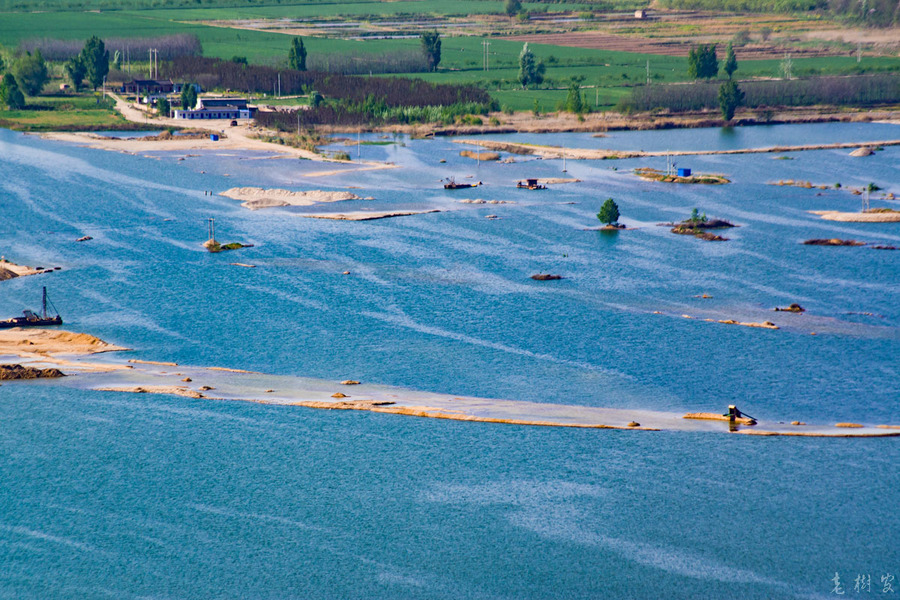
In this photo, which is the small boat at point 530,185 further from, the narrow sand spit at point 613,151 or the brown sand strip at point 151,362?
the brown sand strip at point 151,362

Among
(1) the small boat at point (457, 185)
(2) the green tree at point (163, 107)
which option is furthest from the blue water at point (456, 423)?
(2) the green tree at point (163, 107)

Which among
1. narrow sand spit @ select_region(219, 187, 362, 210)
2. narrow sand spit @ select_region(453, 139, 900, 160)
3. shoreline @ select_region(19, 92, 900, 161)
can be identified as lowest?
narrow sand spit @ select_region(219, 187, 362, 210)

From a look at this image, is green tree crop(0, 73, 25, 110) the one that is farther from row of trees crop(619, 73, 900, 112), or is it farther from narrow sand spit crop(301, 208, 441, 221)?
narrow sand spit crop(301, 208, 441, 221)

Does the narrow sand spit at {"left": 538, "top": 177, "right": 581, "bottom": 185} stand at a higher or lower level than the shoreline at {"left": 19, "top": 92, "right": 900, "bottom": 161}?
lower

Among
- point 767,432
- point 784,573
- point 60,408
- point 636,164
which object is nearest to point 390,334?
point 60,408

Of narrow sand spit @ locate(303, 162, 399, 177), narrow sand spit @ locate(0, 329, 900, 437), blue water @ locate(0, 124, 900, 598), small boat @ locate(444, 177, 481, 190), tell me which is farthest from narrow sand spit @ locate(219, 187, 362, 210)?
narrow sand spit @ locate(0, 329, 900, 437)

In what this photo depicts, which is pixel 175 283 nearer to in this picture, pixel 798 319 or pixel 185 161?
pixel 798 319

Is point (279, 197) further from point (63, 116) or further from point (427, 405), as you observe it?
point (63, 116)

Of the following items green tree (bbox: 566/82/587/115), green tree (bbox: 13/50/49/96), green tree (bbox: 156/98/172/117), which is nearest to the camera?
green tree (bbox: 566/82/587/115)

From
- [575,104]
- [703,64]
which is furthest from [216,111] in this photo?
[703,64]
